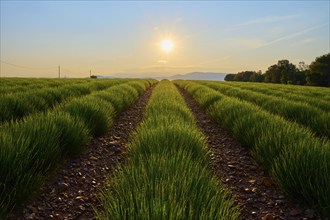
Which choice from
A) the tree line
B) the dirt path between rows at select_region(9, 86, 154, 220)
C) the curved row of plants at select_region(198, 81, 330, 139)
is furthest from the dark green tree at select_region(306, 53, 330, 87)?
the dirt path between rows at select_region(9, 86, 154, 220)

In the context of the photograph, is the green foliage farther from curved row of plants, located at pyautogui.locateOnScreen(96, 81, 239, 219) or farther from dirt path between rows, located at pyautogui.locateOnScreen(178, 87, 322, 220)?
dirt path between rows, located at pyautogui.locateOnScreen(178, 87, 322, 220)

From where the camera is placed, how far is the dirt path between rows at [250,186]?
3781 mm

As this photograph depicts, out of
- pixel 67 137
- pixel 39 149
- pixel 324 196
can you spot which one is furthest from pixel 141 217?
pixel 67 137

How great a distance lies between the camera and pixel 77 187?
4625 mm

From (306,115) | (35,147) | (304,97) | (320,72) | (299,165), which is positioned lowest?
(299,165)

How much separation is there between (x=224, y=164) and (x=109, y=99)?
6409 millimetres

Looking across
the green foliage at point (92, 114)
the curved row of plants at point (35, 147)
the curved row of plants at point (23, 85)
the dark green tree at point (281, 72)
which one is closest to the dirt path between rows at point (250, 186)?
the curved row of plants at point (35, 147)

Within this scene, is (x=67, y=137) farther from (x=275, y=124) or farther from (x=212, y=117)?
(x=212, y=117)

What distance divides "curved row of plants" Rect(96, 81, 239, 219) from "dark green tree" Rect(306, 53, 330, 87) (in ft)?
233

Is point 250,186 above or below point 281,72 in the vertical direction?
below

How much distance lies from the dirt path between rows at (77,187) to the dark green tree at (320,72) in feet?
231

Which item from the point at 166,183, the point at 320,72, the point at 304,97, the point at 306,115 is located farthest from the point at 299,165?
the point at 320,72

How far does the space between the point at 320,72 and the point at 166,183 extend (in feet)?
245

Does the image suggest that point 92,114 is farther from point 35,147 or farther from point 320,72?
point 320,72
